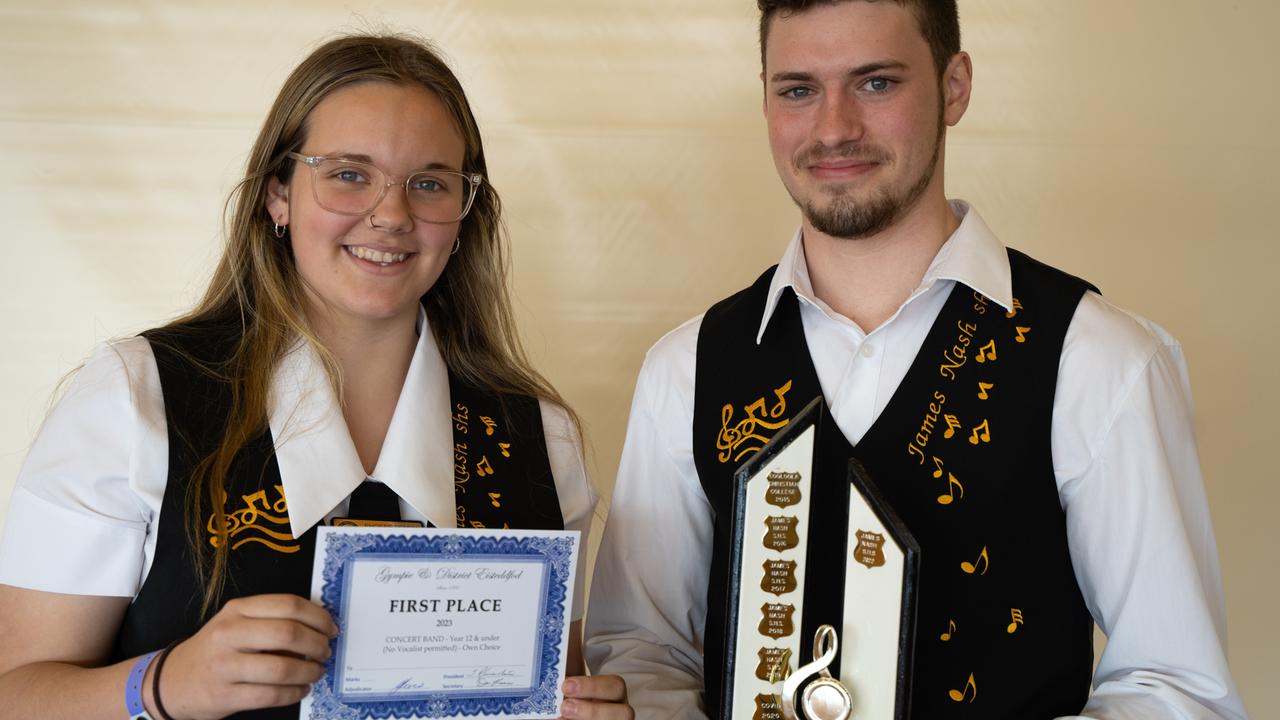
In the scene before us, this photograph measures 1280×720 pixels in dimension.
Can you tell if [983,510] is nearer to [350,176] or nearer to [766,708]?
[766,708]

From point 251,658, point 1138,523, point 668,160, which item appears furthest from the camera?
point 668,160

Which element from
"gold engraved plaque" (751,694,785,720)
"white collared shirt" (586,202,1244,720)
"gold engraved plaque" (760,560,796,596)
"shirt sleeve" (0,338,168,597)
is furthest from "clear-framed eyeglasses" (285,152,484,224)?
"gold engraved plaque" (751,694,785,720)

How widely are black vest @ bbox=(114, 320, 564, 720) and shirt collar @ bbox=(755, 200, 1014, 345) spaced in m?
0.57

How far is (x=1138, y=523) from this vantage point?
1.91 meters

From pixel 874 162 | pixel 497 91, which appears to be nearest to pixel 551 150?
pixel 497 91

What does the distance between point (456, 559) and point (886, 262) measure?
0.93m

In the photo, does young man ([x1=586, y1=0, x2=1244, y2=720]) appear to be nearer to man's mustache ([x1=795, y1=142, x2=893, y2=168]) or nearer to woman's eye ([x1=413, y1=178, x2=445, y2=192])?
man's mustache ([x1=795, y1=142, x2=893, y2=168])

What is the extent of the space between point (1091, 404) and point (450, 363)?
114 centimetres

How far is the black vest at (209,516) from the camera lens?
1.82 m

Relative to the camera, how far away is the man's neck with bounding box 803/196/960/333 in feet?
7.00

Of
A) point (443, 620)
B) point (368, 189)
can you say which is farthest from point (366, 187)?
point (443, 620)

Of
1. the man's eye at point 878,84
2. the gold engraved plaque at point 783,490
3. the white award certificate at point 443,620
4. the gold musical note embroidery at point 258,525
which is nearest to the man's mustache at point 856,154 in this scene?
the man's eye at point 878,84

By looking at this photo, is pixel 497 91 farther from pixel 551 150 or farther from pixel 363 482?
pixel 363 482

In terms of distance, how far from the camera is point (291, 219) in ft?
6.79
